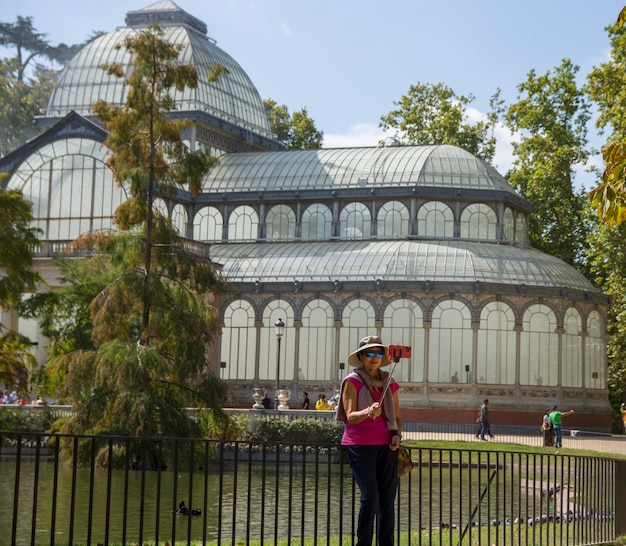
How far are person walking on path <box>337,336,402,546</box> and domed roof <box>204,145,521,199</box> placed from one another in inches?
1659

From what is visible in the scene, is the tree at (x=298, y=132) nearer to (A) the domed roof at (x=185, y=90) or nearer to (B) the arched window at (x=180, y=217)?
(A) the domed roof at (x=185, y=90)

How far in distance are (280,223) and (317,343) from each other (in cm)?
729

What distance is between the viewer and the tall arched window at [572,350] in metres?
49.8

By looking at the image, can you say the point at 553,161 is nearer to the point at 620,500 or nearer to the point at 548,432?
the point at 548,432

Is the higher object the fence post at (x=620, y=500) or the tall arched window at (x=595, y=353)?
the tall arched window at (x=595, y=353)

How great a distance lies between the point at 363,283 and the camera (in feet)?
160

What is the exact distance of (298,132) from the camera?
244 feet

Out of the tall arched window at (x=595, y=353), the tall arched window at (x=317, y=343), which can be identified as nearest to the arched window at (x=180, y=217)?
the tall arched window at (x=317, y=343)

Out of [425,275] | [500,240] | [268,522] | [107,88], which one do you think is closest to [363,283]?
[425,275]

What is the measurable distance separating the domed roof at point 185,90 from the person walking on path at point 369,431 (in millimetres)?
47606

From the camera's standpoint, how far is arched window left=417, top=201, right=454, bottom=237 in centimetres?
5235

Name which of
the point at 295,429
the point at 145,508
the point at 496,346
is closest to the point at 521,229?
the point at 496,346

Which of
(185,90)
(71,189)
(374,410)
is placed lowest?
(374,410)

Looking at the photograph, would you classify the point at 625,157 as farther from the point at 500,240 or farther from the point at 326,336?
the point at 500,240
